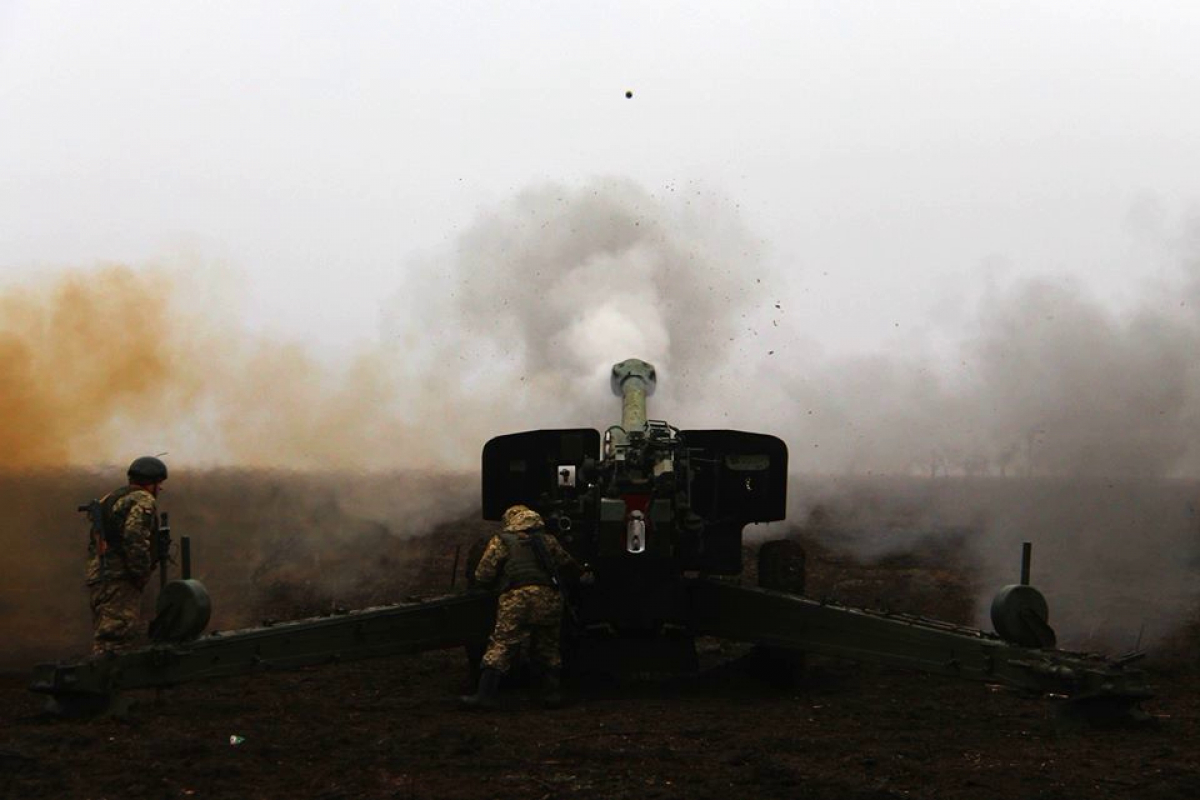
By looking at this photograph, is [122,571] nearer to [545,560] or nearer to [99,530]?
[99,530]

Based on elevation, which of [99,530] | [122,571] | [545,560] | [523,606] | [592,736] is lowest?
[592,736]

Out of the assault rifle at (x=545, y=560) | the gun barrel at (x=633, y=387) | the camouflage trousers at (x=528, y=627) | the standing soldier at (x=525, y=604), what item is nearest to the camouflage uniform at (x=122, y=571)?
the standing soldier at (x=525, y=604)

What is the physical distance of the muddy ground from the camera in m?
7.11

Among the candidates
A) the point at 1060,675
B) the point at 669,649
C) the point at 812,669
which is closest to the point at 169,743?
the point at 669,649

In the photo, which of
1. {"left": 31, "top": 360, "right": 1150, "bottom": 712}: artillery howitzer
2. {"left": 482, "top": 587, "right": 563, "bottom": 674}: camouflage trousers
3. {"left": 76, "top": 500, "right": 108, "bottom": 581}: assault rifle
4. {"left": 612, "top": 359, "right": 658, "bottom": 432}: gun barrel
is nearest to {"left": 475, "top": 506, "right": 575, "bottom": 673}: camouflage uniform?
{"left": 482, "top": 587, "right": 563, "bottom": 674}: camouflage trousers

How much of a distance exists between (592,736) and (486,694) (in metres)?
1.37

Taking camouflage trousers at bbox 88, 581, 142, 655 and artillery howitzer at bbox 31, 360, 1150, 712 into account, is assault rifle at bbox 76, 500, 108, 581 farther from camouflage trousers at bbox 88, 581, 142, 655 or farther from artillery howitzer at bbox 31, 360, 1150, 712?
artillery howitzer at bbox 31, 360, 1150, 712

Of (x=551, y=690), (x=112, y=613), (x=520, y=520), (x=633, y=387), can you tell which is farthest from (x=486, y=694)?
(x=633, y=387)

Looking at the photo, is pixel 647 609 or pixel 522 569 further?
pixel 647 609

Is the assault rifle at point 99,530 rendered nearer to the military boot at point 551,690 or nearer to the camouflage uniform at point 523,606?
the camouflage uniform at point 523,606

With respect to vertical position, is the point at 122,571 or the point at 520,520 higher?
the point at 520,520

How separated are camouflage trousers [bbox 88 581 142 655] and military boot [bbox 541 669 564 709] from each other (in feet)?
9.71

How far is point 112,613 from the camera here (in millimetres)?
9711

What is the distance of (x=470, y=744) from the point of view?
27.4ft
